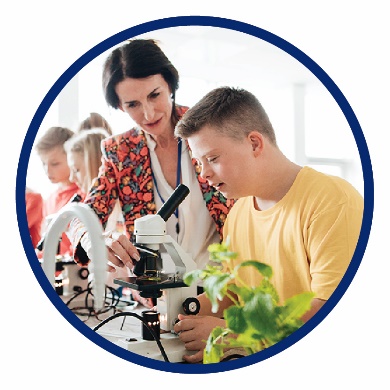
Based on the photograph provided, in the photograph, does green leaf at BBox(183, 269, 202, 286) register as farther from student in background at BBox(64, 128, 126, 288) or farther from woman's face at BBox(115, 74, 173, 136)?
woman's face at BBox(115, 74, 173, 136)

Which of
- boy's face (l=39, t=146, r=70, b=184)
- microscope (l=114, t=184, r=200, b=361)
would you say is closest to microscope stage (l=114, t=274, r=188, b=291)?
microscope (l=114, t=184, r=200, b=361)

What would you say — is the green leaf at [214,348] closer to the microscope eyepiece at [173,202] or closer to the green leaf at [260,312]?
the green leaf at [260,312]

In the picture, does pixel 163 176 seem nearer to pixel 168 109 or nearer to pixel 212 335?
pixel 168 109

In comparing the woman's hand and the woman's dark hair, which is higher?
the woman's dark hair

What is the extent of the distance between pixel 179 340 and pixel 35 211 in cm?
38

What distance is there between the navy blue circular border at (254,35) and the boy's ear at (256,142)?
18cm

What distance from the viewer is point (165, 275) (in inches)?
40.9

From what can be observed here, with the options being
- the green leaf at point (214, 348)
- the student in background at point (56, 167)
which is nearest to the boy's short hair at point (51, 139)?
the student in background at point (56, 167)

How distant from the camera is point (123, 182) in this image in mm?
1083

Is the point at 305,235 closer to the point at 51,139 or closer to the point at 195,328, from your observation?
the point at 195,328

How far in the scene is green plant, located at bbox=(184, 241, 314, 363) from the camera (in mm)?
901

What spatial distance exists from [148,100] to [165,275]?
337 mm

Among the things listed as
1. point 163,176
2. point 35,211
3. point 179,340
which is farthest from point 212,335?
point 35,211

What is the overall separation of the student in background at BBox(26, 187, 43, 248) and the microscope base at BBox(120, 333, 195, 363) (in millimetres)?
279
